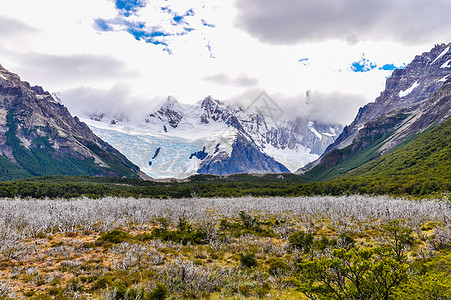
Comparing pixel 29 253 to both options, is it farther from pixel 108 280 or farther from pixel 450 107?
pixel 450 107

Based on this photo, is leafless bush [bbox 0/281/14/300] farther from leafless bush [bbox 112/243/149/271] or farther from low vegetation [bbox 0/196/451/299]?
leafless bush [bbox 112/243/149/271]

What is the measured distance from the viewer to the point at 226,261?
890 inches

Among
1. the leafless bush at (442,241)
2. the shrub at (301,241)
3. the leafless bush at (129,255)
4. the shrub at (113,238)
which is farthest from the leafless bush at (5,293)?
the leafless bush at (442,241)

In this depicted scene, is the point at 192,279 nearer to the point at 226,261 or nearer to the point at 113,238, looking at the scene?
the point at 226,261

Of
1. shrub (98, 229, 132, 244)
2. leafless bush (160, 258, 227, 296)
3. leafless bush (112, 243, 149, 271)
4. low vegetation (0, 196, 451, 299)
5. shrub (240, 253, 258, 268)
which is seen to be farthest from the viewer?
shrub (98, 229, 132, 244)

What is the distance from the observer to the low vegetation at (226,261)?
34.8 feet

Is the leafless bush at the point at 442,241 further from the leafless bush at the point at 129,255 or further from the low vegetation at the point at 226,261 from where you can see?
the leafless bush at the point at 129,255

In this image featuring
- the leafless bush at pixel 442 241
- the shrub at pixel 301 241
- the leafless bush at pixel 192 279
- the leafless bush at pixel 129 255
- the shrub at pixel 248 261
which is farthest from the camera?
the shrub at pixel 301 241

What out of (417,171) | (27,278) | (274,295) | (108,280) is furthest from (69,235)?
(417,171)

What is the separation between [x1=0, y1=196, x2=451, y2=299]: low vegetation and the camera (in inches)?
417

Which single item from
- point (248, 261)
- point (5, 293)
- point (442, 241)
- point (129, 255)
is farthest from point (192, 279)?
point (442, 241)

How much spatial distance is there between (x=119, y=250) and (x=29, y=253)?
7.48 meters

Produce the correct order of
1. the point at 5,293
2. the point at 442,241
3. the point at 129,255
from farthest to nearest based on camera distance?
1. the point at 442,241
2. the point at 129,255
3. the point at 5,293

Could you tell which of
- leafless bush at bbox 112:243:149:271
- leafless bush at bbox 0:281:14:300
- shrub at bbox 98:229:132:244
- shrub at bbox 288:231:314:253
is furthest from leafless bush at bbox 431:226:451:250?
leafless bush at bbox 0:281:14:300
